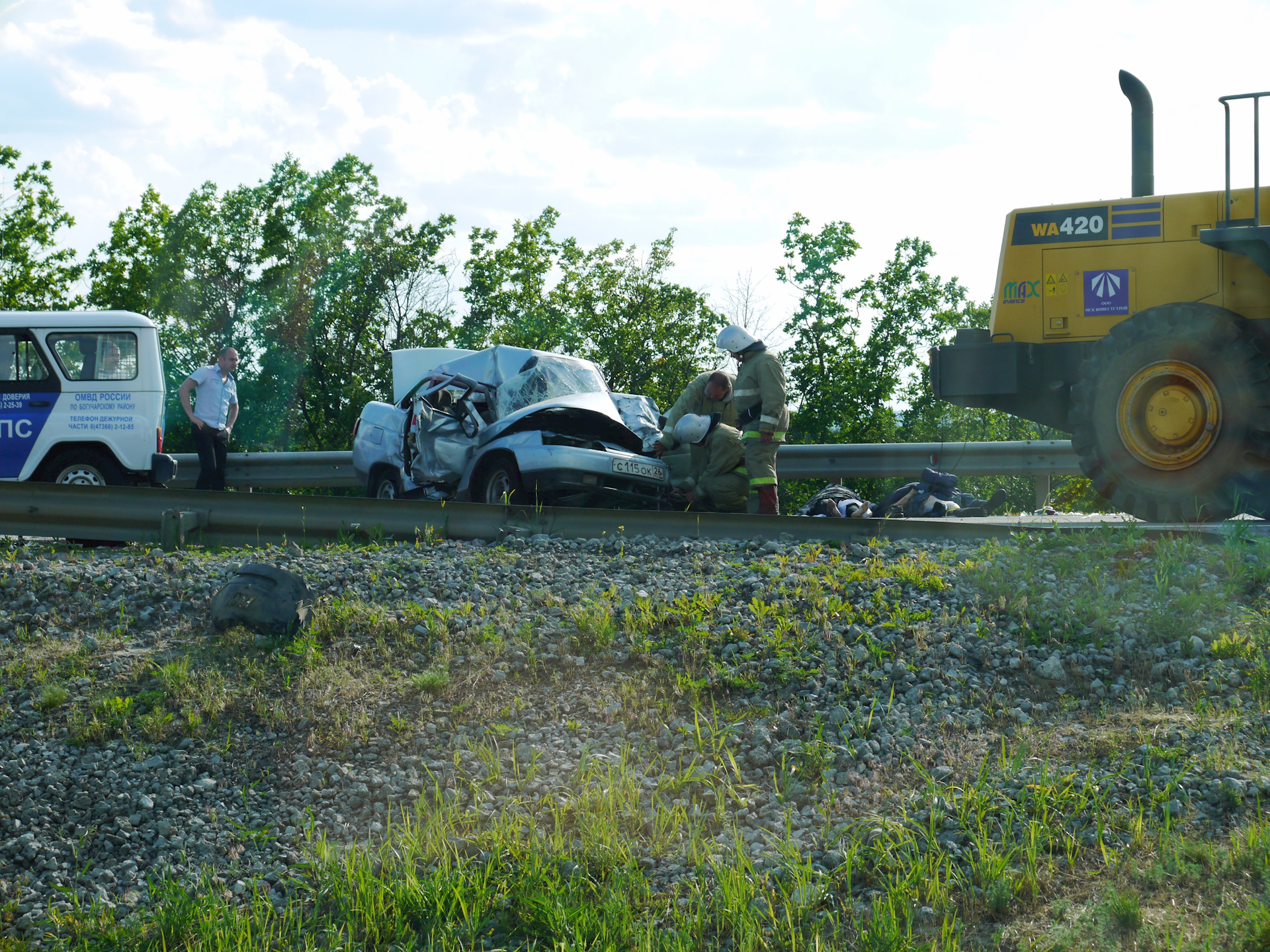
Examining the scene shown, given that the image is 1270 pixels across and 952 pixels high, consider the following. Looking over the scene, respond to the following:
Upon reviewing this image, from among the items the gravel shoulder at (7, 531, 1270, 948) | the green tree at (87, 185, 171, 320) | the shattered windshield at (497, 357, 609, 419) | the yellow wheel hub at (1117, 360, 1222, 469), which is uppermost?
the green tree at (87, 185, 171, 320)

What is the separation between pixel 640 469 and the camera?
9891 millimetres

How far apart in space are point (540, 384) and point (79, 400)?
4793 millimetres

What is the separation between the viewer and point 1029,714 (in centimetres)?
444

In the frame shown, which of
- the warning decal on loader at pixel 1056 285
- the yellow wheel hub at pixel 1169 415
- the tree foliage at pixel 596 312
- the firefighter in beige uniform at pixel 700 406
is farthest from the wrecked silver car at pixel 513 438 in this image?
the tree foliage at pixel 596 312

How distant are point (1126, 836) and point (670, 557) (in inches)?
139

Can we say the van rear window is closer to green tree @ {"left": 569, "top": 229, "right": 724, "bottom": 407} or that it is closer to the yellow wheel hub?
the yellow wheel hub

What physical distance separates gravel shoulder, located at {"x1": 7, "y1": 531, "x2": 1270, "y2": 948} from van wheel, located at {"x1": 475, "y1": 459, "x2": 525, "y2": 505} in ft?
11.1

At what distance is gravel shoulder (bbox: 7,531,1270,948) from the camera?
3.41 m

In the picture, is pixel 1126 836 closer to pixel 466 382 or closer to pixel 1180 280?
pixel 1180 280

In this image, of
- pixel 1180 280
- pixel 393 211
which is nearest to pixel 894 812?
pixel 1180 280

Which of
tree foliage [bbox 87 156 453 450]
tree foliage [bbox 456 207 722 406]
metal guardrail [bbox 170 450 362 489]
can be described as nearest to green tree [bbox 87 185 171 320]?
tree foliage [bbox 87 156 453 450]

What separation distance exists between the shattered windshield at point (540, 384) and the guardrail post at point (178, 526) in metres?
3.40

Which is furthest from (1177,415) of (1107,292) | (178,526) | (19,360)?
(19,360)

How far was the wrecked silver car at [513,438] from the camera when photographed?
9641 mm
